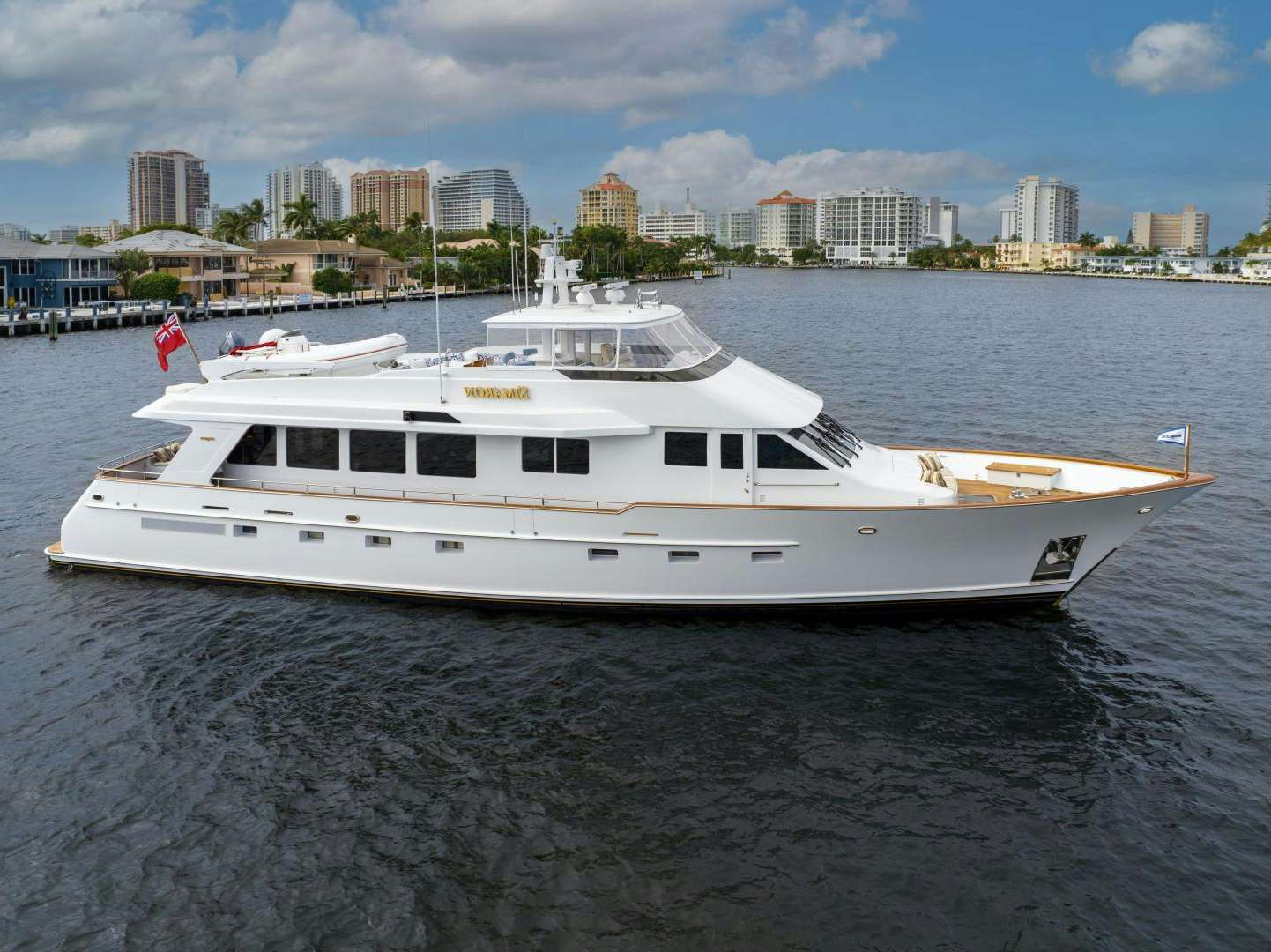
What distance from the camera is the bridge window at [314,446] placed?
672 inches

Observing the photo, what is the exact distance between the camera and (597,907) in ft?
32.1

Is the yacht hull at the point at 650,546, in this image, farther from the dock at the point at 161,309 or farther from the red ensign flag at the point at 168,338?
the dock at the point at 161,309

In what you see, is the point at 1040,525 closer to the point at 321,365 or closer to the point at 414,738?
the point at 414,738

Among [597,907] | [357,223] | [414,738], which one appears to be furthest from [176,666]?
[357,223]

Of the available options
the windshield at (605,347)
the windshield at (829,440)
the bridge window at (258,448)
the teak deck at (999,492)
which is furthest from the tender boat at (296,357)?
the teak deck at (999,492)

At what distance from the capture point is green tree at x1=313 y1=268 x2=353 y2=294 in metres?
98.6

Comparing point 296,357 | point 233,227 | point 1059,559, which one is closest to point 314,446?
point 296,357

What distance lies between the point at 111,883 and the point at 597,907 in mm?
4866

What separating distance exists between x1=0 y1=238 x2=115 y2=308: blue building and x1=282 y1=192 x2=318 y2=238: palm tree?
3209cm

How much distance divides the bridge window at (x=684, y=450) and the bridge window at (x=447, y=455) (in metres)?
3.15

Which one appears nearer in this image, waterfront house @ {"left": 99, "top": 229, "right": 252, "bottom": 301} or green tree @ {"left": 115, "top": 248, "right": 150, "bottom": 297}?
green tree @ {"left": 115, "top": 248, "right": 150, "bottom": 297}

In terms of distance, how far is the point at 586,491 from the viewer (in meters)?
16.1

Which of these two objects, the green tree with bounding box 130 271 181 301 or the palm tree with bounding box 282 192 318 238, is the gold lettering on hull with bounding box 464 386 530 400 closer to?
the green tree with bounding box 130 271 181 301

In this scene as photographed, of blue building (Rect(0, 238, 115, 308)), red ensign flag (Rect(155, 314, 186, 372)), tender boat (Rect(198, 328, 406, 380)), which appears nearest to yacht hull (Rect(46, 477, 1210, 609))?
tender boat (Rect(198, 328, 406, 380))
